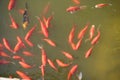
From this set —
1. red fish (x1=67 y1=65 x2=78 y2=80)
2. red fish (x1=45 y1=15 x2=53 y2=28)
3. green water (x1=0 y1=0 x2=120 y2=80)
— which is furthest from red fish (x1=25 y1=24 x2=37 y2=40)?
red fish (x1=67 y1=65 x2=78 y2=80)

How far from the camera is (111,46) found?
2.75 meters

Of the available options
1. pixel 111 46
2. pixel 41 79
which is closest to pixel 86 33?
pixel 111 46

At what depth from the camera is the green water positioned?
275 cm

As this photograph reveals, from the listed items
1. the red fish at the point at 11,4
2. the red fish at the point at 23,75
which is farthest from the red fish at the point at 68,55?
the red fish at the point at 11,4

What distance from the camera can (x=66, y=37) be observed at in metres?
2.87

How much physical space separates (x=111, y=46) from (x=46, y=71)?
784 millimetres

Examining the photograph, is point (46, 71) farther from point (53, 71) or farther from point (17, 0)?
point (17, 0)

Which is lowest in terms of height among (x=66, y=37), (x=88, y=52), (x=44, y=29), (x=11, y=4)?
(x=88, y=52)

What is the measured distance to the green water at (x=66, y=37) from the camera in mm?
2748

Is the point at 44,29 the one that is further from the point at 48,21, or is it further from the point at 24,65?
the point at 24,65

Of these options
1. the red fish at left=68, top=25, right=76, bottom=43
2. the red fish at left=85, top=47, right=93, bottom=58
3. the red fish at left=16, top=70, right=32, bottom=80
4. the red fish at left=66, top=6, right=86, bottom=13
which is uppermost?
the red fish at left=66, top=6, right=86, bottom=13

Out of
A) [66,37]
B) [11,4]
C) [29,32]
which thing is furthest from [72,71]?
[11,4]

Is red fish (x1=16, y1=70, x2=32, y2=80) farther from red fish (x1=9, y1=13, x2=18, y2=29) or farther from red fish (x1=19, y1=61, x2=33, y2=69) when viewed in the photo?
red fish (x1=9, y1=13, x2=18, y2=29)

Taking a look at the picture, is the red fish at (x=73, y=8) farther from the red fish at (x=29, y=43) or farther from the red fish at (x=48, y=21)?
the red fish at (x=29, y=43)
